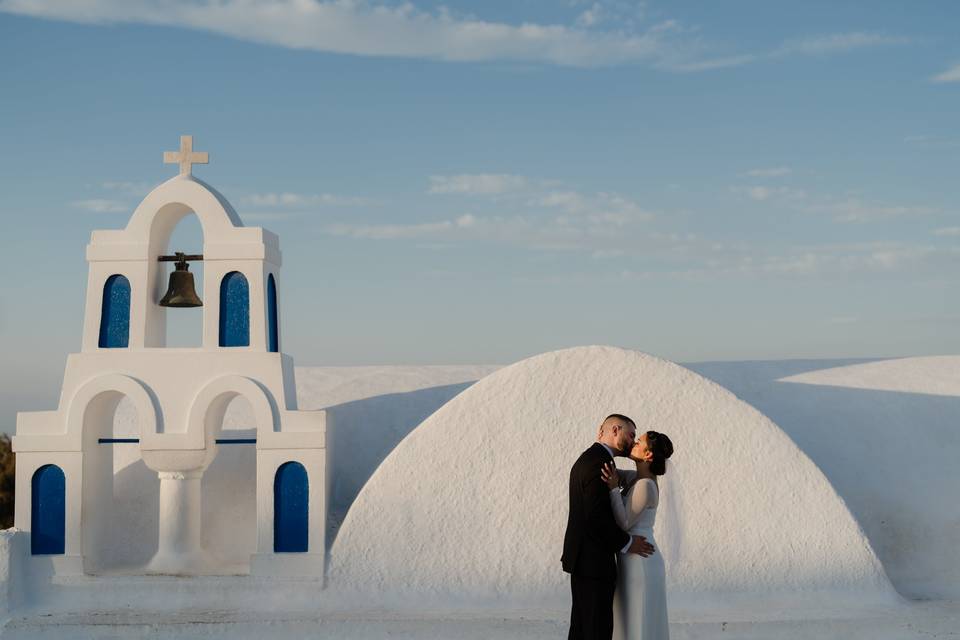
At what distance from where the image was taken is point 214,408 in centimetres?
1186

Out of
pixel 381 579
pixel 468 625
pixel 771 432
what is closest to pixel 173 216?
pixel 381 579

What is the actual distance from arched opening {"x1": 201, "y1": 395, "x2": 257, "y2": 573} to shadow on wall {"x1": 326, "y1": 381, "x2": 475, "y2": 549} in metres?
0.94

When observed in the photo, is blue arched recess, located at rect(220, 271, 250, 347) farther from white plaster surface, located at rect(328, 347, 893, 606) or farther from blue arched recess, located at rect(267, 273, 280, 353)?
white plaster surface, located at rect(328, 347, 893, 606)

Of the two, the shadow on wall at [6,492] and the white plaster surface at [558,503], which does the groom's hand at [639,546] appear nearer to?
the white plaster surface at [558,503]

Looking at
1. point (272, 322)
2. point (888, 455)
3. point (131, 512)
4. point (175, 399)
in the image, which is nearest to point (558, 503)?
point (272, 322)

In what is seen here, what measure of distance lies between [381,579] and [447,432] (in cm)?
156

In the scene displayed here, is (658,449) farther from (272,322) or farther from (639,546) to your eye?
(272,322)

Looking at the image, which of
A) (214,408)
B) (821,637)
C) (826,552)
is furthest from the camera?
(214,408)

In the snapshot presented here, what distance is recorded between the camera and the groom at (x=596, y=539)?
7305mm

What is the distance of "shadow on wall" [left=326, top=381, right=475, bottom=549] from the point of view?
13.2m

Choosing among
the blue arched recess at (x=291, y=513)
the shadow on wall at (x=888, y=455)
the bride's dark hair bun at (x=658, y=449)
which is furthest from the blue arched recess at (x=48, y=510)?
the shadow on wall at (x=888, y=455)

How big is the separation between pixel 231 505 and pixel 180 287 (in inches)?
104

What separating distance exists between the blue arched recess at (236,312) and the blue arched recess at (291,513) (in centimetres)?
139

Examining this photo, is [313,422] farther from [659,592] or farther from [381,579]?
[659,592]
